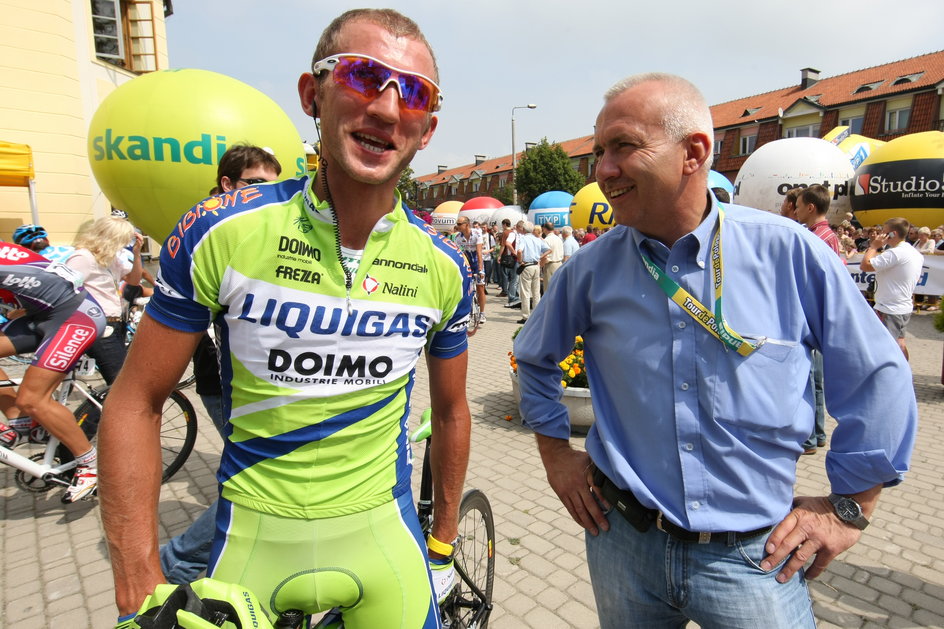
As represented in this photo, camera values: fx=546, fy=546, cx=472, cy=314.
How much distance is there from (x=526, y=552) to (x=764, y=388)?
2614mm

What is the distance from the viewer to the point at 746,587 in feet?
4.82

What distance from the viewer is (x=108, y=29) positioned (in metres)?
12.7

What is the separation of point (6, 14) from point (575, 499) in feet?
A: 48.0

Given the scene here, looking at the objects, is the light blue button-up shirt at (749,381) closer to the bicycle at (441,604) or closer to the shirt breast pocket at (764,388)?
the shirt breast pocket at (764,388)

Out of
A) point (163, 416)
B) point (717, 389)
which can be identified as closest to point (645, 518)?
point (717, 389)

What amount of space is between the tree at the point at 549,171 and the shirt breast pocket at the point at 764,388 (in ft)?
160

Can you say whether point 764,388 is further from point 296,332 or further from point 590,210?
point 590,210

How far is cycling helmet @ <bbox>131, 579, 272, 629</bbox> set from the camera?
3.22 feet

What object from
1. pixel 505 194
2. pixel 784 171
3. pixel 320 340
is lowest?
pixel 320 340

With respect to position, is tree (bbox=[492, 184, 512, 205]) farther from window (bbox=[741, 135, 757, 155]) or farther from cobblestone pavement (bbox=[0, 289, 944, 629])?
cobblestone pavement (bbox=[0, 289, 944, 629])

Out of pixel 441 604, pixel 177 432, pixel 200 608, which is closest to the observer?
pixel 200 608

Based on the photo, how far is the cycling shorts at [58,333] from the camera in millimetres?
3959

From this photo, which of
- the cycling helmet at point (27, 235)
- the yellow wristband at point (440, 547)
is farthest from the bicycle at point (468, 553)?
the cycling helmet at point (27, 235)

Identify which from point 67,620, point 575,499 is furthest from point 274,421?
point 67,620
